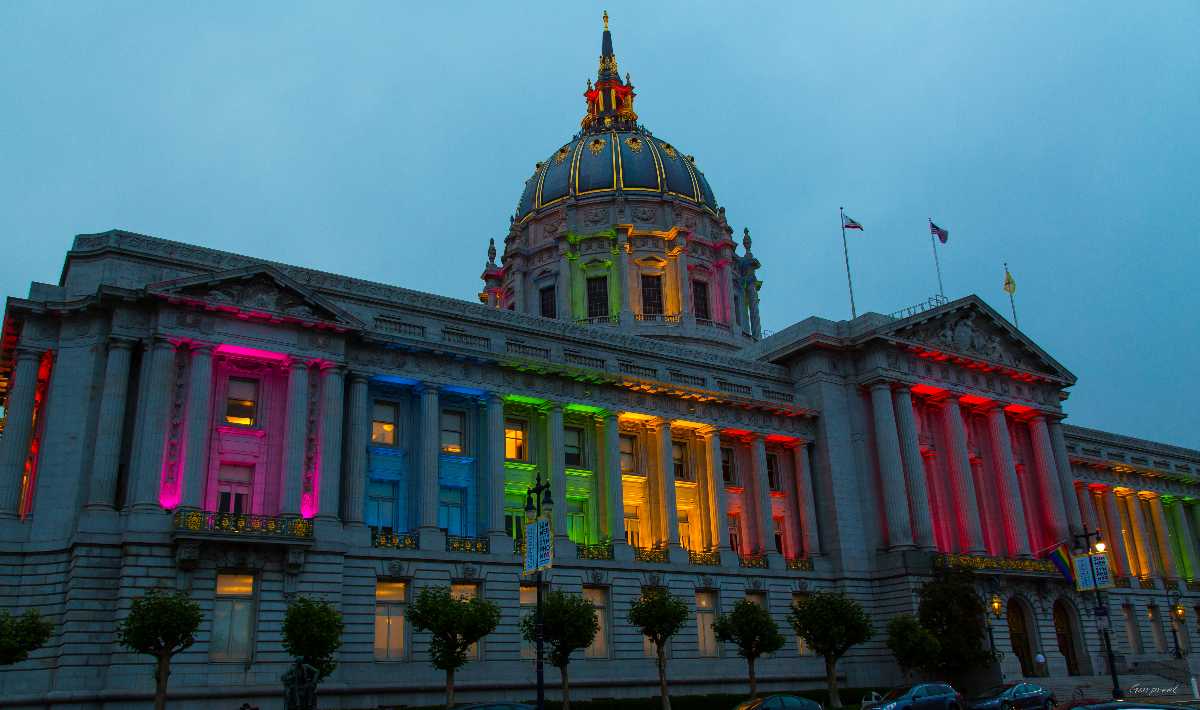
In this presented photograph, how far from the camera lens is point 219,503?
4150cm

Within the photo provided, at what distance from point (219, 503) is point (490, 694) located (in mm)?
13501

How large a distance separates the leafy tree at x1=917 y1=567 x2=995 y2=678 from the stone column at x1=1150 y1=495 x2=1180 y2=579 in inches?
1256

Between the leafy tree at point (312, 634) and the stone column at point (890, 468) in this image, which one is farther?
the stone column at point (890, 468)

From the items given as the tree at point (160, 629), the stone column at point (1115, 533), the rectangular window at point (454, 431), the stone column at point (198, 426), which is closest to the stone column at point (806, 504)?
the rectangular window at point (454, 431)

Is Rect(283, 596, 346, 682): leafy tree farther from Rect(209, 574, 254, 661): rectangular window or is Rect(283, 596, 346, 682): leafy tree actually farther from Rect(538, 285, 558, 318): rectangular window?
Rect(538, 285, 558, 318): rectangular window

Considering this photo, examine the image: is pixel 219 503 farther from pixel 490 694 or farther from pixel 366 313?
pixel 490 694

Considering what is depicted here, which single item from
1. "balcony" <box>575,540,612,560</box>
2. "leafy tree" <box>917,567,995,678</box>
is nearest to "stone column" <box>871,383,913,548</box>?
"leafy tree" <box>917,567,995,678</box>

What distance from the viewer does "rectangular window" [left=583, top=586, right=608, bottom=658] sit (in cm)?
4747

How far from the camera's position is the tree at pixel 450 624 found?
36.6m

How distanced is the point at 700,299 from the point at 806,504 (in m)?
29.6

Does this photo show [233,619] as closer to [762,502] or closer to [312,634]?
[312,634]

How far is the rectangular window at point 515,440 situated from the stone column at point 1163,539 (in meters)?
51.3

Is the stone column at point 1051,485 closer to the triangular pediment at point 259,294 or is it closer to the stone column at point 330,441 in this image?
the stone column at point 330,441

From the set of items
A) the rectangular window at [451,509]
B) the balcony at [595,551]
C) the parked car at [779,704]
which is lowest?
the parked car at [779,704]
